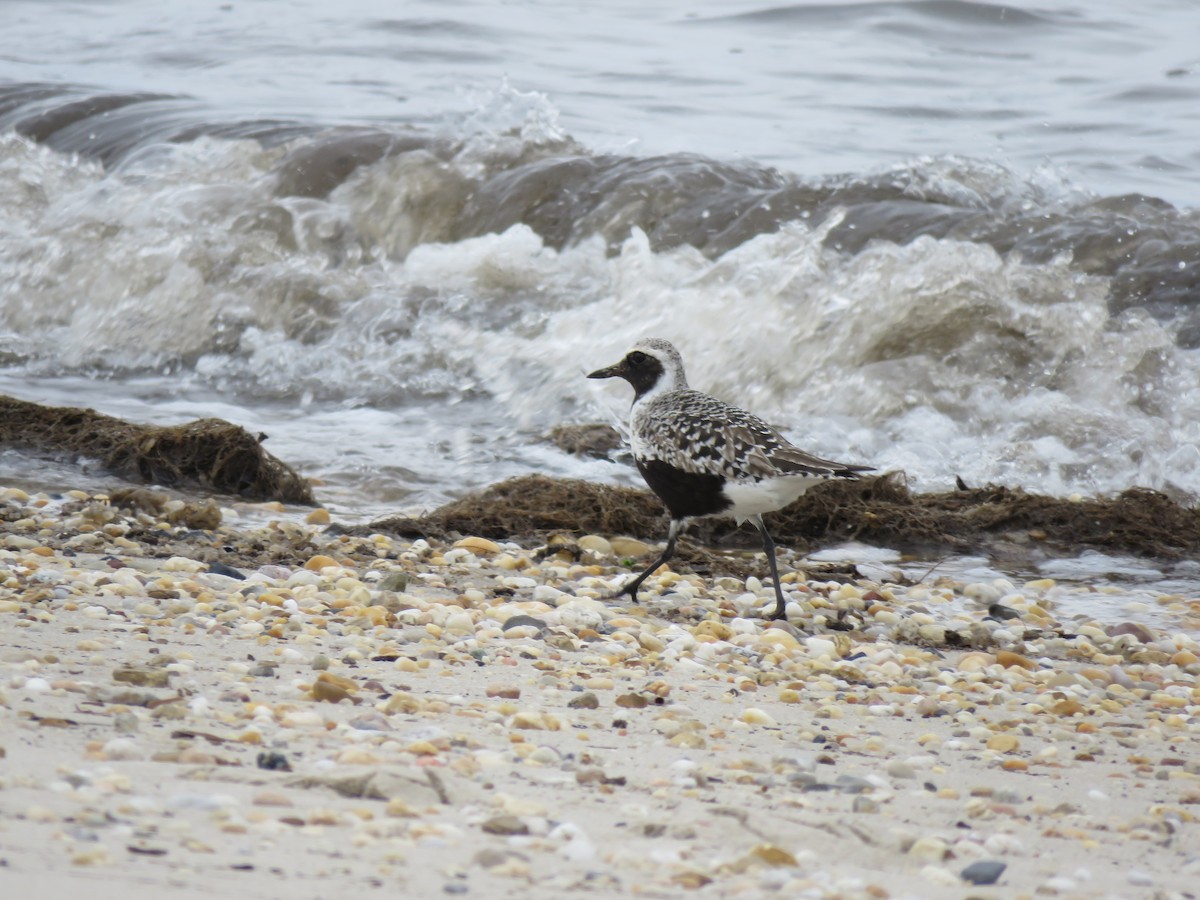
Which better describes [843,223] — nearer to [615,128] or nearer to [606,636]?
[615,128]

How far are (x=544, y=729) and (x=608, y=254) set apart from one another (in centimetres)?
774

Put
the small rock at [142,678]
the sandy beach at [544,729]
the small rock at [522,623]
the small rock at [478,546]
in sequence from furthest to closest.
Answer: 1. the small rock at [478,546]
2. the small rock at [522,623]
3. the small rock at [142,678]
4. the sandy beach at [544,729]

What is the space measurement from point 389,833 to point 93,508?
3.66 meters

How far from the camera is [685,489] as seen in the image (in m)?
5.33

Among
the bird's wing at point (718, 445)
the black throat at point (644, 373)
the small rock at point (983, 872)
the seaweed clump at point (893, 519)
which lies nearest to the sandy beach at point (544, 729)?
the small rock at point (983, 872)

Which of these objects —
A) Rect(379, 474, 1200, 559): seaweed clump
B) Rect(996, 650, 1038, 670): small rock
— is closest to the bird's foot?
Rect(379, 474, 1200, 559): seaweed clump

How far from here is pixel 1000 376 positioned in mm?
8797

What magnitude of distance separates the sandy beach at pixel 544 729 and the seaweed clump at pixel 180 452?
3.11ft

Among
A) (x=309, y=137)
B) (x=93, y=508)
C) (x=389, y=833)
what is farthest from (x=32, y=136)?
(x=389, y=833)

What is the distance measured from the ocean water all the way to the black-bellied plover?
6.11 ft

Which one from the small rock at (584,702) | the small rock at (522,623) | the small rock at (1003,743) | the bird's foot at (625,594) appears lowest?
the bird's foot at (625,594)

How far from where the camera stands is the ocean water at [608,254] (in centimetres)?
844

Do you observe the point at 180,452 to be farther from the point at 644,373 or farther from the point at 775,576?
the point at 775,576

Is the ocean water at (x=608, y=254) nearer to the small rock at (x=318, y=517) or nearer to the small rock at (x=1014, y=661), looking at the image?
the small rock at (x=318, y=517)
